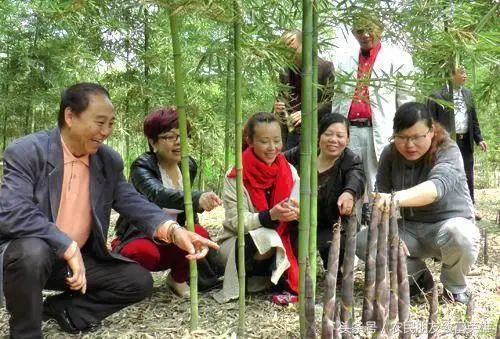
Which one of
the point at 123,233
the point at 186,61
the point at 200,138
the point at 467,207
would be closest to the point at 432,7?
the point at 467,207

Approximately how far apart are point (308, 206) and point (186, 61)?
2792 millimetres

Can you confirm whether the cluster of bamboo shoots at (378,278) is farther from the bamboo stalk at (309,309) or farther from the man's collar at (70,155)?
the man's collar at (70,155)

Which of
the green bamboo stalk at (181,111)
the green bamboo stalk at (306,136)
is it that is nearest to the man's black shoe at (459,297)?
the green bamboo stalk at (306,136)

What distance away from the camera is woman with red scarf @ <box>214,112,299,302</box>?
8.50 ft

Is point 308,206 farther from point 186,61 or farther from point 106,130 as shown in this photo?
point 186,61

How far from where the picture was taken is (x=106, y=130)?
2.11m

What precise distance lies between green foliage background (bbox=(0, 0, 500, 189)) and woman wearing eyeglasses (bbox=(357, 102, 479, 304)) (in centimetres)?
28

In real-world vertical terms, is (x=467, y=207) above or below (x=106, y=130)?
below

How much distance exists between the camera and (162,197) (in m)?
2.67

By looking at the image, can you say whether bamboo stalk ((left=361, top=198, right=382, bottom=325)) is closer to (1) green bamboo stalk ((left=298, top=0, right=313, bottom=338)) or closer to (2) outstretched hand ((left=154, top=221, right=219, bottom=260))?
(1) green bamboo stalk ((left=298, top=0, right=313, bottom=338))

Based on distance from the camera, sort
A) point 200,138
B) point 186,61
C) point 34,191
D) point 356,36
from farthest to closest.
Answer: point 200,138 < point 186,61 < point 356,36 < point 34,191

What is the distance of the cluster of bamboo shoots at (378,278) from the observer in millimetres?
1613

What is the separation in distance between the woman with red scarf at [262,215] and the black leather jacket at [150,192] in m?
0.24

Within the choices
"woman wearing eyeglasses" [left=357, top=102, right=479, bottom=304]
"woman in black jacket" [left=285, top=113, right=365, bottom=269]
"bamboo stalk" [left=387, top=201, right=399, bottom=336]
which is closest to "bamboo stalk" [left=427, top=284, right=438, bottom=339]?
"bamboo stalk" [left=387, top=201, right=399, bottom=336]
